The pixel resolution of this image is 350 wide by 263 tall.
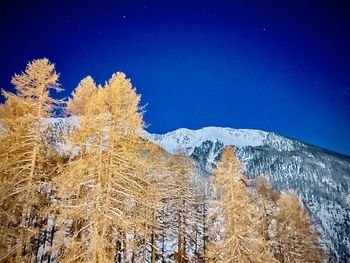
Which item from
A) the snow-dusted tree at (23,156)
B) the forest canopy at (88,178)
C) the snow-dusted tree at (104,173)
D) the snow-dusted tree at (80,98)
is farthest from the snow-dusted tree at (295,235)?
the snow-dusted tree at (23,156)

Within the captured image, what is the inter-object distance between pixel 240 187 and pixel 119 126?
30.5 ft

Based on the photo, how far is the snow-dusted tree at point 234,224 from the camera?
18016mm

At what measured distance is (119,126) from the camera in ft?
45.2

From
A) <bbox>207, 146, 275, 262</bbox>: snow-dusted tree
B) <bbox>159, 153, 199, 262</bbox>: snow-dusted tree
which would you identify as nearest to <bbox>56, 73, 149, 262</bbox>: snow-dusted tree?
<bbox>207, 146, 275, 262</bbox>: snow-dusted tree

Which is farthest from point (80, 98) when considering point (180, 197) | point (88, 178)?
point (180, 197)

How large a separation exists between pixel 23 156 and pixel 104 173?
465 centimetres

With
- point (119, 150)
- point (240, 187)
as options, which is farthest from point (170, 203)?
point (119, 150)

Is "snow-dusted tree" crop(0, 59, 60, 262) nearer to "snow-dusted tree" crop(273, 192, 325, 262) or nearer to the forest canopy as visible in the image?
the forest canopy

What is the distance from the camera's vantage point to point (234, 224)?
60.7 feet

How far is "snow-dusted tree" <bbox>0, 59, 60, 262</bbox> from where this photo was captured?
43.6ft

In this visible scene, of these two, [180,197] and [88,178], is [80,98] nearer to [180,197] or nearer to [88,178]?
[88,178]

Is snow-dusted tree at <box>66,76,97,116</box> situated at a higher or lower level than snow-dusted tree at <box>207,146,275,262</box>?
higher

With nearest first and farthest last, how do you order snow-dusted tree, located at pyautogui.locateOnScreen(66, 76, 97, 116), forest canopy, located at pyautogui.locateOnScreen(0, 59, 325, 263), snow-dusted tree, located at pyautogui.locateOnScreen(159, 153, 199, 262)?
1. forest canopy, located at pyautogui.locateOnScreen(0, 59, 325, 263)
2. snow-dusted tree, located at pyautogui.locateOnScreen(66, 76, 97, 116)
3. snow-dusted tree, located at pyautogui.locateOnScreen(159, 153, 199, 262)

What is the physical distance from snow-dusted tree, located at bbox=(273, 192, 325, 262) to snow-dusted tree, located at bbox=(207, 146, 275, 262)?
987 centimetres
